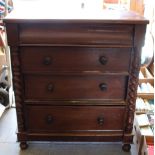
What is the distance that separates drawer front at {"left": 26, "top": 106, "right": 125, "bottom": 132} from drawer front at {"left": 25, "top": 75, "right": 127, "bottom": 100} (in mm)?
79

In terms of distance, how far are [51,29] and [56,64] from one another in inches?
7.8

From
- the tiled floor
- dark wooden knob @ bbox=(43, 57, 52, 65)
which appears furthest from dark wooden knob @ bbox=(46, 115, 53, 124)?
dark wooden knob @ bbox=(43, 57, 52, 65)

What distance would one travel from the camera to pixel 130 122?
1559 mm

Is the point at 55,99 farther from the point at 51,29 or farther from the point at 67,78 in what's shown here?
the point at 51,29

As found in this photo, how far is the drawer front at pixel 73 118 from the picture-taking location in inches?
60.2

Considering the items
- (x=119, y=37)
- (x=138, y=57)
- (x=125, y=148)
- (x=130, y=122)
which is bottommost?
(x=125, y=148)

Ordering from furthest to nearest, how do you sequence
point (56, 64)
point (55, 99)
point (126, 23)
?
point (55, 99)
point (56, 64)
point (126, 23)

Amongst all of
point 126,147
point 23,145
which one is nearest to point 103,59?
point 126,147

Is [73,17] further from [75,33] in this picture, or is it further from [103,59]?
[103,59]

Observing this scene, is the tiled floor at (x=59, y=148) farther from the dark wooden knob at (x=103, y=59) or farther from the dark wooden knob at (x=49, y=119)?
the dark wooden knob at (x=103, y=59)

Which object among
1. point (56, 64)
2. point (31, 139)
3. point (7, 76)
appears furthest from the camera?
point (7, 76)

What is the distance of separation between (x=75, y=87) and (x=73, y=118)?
0.21m

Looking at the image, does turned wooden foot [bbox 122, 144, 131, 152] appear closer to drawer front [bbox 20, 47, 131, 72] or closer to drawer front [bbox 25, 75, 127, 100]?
drawer front [bbox 25, 75, 127, 100]

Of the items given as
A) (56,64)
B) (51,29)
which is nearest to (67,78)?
(56,64)
